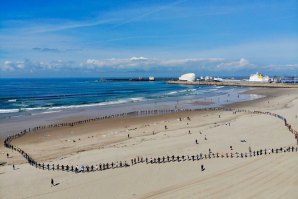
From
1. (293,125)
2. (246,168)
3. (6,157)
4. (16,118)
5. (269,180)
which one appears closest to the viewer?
(269,180)

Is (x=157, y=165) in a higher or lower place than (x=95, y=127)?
lower

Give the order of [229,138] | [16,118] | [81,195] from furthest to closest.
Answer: [16,118], [229,138], [81,195]

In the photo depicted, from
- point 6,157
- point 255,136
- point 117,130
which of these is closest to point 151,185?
point 6,157

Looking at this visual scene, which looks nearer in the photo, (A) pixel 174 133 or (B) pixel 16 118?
(A) pixel 174 133

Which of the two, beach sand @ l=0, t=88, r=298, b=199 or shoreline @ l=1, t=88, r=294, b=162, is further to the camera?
shoreline @ l=1, t=88, r=294, b=162

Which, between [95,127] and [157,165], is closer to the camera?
[157,165]

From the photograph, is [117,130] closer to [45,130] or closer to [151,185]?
[45,130]

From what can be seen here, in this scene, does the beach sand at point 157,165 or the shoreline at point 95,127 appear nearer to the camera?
the beach sand at point 157,165
